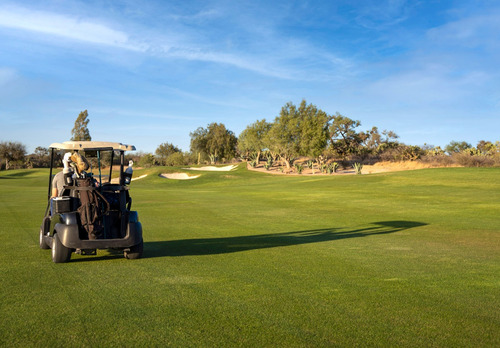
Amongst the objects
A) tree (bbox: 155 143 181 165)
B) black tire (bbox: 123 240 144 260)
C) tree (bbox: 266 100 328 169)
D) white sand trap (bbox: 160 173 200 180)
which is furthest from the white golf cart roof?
tree (bbox: 155 143 181 165)

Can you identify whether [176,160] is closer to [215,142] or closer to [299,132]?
[215,142]

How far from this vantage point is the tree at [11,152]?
277ft

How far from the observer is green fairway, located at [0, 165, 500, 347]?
4648mm

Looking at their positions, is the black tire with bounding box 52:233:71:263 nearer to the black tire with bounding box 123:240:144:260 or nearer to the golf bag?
the golf bag

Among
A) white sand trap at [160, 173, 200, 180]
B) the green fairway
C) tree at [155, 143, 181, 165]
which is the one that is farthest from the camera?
tree at [155, 143, 181, 165]

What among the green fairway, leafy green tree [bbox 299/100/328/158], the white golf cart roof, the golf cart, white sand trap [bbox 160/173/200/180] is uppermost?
leafy green tree [bbox 299/100/328/158]

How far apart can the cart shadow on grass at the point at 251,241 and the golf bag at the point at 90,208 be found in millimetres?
1298

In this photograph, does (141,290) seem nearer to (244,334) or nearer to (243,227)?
(244,334)

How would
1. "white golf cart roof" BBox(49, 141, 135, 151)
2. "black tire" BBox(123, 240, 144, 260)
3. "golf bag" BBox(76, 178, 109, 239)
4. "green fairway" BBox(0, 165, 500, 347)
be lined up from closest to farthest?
"green fairway" BBox(0, 165, 500, 347)
"golf bag" BBox(76, 178, 109, 239)
"black tire" BBox(123, 240, 144, 260)
"white golf cart roof" BBox(49, 141, 135, 151)

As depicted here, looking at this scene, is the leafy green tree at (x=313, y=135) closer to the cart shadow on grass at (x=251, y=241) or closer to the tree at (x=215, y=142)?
the tree at (x=215, y=142)

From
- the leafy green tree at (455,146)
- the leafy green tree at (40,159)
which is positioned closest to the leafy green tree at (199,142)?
the leafy green tree at (40,159)

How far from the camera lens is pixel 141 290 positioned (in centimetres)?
632

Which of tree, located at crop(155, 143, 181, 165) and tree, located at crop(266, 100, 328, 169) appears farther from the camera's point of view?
tree, located at crop(155, 143, 181, 165)

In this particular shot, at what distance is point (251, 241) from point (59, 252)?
460cm
